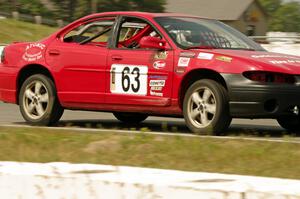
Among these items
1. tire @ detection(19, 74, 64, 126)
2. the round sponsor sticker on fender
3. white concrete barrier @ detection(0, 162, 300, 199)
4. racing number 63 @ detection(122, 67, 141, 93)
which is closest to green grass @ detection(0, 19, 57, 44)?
tire @ detection(19, 74, 64, 126)

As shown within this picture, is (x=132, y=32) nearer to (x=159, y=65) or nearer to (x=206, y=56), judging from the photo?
(x=159, y=65)

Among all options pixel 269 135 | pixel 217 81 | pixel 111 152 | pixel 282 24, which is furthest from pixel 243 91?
pixel 282 24

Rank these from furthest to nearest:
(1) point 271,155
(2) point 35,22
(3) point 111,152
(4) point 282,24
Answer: (4) point 282,24, (2) point 35,22, (3) point 111,152, (1) point 271,155

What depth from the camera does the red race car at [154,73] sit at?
8445 mm

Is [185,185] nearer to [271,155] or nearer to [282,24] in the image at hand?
[271,155]

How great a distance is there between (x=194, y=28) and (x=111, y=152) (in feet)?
7.82

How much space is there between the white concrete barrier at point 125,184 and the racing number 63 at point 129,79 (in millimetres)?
4986

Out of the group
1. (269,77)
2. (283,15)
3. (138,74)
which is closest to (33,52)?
(138,74)

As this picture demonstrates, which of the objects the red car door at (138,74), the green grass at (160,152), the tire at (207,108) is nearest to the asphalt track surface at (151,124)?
the tire at (207,108)

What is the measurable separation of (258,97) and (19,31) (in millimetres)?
47769

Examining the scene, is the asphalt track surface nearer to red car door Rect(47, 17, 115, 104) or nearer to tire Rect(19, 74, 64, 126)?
tire Rect(19, 74, 64, 126)

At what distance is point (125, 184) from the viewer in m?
3.70

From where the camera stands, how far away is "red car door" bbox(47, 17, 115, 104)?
9516 mm

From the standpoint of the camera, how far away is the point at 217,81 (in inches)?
342
